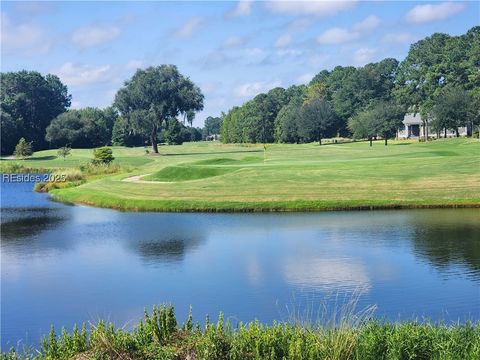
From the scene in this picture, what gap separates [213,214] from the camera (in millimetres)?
43938

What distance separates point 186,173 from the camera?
60.0 m

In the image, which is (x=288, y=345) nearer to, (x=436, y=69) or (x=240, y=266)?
(x=240, y=266)

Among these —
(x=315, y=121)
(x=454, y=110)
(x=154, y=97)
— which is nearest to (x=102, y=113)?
(x=154, y=97)

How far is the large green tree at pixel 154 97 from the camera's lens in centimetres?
11038

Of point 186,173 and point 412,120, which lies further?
point 412,120

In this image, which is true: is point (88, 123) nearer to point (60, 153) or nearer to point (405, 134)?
point (60, 153)

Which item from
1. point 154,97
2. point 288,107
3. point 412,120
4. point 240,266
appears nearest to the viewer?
point 240,266

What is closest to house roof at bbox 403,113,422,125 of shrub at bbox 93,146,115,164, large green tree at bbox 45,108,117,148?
large green tree at bbox 45,108,117,148

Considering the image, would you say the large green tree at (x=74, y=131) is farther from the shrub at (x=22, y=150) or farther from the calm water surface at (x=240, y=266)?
the calm water surface at (x=240, y=266)

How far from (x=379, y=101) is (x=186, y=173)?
86568mm

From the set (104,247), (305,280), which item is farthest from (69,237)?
(305,280)

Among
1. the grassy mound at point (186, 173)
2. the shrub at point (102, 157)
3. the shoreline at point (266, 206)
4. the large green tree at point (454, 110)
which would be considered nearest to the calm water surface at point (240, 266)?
the shoreline at point (266, 206)

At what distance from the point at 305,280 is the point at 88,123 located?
120268mm

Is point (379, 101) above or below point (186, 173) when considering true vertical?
above
